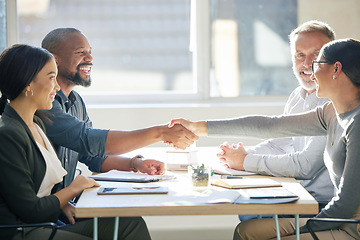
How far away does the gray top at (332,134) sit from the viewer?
196cm

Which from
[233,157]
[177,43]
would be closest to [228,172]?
[233,157]

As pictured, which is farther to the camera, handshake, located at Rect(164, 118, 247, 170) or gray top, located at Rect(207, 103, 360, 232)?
handshake, located at Rect(164, 118, 247, 170)

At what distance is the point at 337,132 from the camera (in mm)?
2137

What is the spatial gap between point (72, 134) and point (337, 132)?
1.23m

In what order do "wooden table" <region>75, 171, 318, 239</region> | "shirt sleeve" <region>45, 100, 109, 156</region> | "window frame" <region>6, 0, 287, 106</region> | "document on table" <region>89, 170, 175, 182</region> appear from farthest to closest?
1. "window frame" <region>6, 0, 287, 106</region>
2. "shirt sleeve" <region>45, 100, 109, 156</region>
3. "document on table" <region>89, 170, 175, 182</region>
4. "wooden table" <region>75, 171, 318, 239</region>

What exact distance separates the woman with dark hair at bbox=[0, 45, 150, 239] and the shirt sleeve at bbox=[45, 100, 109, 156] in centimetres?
18

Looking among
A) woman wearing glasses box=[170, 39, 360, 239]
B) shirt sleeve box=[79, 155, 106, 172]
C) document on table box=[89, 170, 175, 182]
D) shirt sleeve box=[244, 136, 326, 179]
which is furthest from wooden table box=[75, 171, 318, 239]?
shirt sleeve box=[79, 155, 106, 172]

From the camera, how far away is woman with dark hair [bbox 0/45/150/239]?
1951 millimetres

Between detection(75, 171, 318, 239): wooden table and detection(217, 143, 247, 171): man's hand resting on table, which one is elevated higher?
detection(217, 143, 247, 171): man's hand resting on table

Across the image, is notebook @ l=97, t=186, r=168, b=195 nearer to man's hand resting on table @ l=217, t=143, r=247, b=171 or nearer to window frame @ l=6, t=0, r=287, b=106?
man's hand resting on table @ l=217, t=143, r=247, b=171

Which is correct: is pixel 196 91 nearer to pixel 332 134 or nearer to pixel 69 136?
pixel 69 136

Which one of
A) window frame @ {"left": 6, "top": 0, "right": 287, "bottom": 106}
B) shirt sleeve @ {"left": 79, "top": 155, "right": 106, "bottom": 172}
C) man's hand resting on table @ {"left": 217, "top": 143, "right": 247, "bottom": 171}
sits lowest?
shirt sleeve @ {"left": 79, "top": 155, "right": 106, "bottom": 172}

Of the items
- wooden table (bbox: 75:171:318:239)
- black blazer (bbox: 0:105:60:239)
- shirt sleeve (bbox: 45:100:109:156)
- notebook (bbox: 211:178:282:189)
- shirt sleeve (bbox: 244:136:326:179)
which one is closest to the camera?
wooden table (bbox: 75:171:318:239)

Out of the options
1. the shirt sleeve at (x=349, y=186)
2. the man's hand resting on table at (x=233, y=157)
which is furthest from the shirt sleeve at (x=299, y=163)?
the shirt sleeve at (x=349, y=186)
